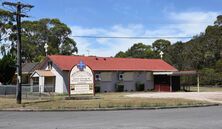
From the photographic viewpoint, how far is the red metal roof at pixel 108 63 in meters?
54.2

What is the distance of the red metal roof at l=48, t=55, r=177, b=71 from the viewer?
54234 millimetres

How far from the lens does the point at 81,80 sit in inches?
1517

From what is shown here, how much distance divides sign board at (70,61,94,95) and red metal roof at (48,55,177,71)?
1358 centimetres

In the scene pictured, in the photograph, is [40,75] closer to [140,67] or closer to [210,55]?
[140,67]

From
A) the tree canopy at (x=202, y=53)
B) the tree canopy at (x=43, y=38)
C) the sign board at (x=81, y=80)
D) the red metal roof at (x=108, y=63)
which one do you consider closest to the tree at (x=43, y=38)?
the tree canopy at (x=43, y=38)

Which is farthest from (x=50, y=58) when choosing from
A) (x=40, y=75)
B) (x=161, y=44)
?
(x=161, y=44)

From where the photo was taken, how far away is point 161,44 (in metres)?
117

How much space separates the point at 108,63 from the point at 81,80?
64.7ft

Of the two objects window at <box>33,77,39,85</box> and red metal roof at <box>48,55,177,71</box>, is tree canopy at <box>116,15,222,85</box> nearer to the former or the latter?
red metal roof at <box>48,55,177,71</box>

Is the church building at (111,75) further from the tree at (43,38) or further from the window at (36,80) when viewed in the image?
the tree at (43,38)

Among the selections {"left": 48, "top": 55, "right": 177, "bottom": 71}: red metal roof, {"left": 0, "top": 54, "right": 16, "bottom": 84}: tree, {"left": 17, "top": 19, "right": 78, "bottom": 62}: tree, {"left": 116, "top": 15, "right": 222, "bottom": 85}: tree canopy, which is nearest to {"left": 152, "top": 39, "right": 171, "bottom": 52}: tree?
{"left": 116, "top": 15, "right": 222, "bottom": 85}: tree canopy

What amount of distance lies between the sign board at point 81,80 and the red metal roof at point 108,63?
44.6 ft

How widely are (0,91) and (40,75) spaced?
705 centimetres

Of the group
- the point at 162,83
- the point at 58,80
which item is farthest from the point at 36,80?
the point at 162,83
